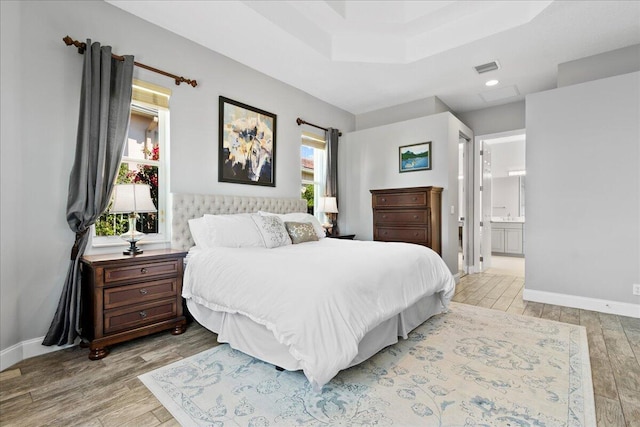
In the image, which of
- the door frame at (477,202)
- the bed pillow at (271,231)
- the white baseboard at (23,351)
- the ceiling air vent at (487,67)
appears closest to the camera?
the white baseboard at (23,351)

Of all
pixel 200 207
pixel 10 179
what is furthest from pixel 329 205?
pixel 10 179

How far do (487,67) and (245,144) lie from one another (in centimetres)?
341

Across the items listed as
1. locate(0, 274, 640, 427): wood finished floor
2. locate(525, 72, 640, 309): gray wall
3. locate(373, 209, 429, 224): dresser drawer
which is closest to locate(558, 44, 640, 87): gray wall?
locate(525, 72, 640, 309): gray wall

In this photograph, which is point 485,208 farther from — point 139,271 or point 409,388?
point 139,271

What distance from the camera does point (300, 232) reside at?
3.58 metres

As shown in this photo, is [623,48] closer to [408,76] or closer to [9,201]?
[408,76]

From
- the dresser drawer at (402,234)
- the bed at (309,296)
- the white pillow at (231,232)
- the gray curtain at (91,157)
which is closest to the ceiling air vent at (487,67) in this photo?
the dresser drawer at (402,234)

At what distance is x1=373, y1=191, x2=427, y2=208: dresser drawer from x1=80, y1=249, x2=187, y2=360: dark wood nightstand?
3185 mm

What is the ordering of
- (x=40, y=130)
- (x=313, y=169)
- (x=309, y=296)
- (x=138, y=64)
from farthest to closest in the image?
(x=313, y=169) → (x=138, y=64) → (x=40, y=130) → (x=309, y=296)

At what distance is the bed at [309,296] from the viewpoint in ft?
5.61

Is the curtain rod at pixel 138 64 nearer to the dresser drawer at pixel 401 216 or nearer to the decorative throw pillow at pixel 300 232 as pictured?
the decorative throw pillow at pixel 300 232

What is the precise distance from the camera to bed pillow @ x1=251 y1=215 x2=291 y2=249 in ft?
10.5

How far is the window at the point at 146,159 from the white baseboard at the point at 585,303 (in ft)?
15.1

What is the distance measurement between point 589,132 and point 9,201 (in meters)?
5.72
